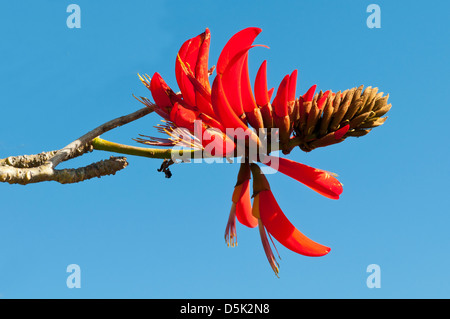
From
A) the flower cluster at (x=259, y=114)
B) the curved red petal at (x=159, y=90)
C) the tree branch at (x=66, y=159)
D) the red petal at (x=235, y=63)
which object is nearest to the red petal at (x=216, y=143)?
the flower cluster at (x=259, y=114)

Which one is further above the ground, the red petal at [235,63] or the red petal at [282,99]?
the red petal at [235,63]

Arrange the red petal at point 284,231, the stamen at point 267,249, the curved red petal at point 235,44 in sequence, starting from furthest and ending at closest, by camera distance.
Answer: the stamen at point 267,249 → the red petal at point 284,231 → the curved red petal at point 235,44

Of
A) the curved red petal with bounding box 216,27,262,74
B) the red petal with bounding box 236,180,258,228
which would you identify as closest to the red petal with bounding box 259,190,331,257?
the red petal with bounding box 236,180,258,228

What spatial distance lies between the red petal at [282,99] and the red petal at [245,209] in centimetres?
32

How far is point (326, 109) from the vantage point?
1699 mm

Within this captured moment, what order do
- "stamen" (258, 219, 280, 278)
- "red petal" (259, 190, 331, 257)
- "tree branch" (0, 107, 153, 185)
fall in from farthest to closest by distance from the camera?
"stamen" (258, 219, 280, 278) → "red petal" (259, 190, 331, 257) → "tree branch" (0, 107, 153, 185)

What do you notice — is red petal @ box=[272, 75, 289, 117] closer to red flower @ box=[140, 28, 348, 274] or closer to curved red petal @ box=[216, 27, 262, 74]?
red flower @ box=[140, 28, 348, 274]

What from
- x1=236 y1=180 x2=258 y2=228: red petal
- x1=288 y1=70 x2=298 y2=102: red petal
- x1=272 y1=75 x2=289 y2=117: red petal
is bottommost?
x1=236 y1=180 x2=258 y2=228: red petal

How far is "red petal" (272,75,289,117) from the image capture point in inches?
66.4

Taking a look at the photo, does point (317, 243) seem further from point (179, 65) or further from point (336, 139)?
point (179, 65)

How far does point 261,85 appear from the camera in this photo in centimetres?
176

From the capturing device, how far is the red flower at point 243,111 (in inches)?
66.2

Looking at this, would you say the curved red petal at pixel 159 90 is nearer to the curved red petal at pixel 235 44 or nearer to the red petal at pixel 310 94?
the curved red petal at pixel 235 44

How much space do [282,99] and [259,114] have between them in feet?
0.31
